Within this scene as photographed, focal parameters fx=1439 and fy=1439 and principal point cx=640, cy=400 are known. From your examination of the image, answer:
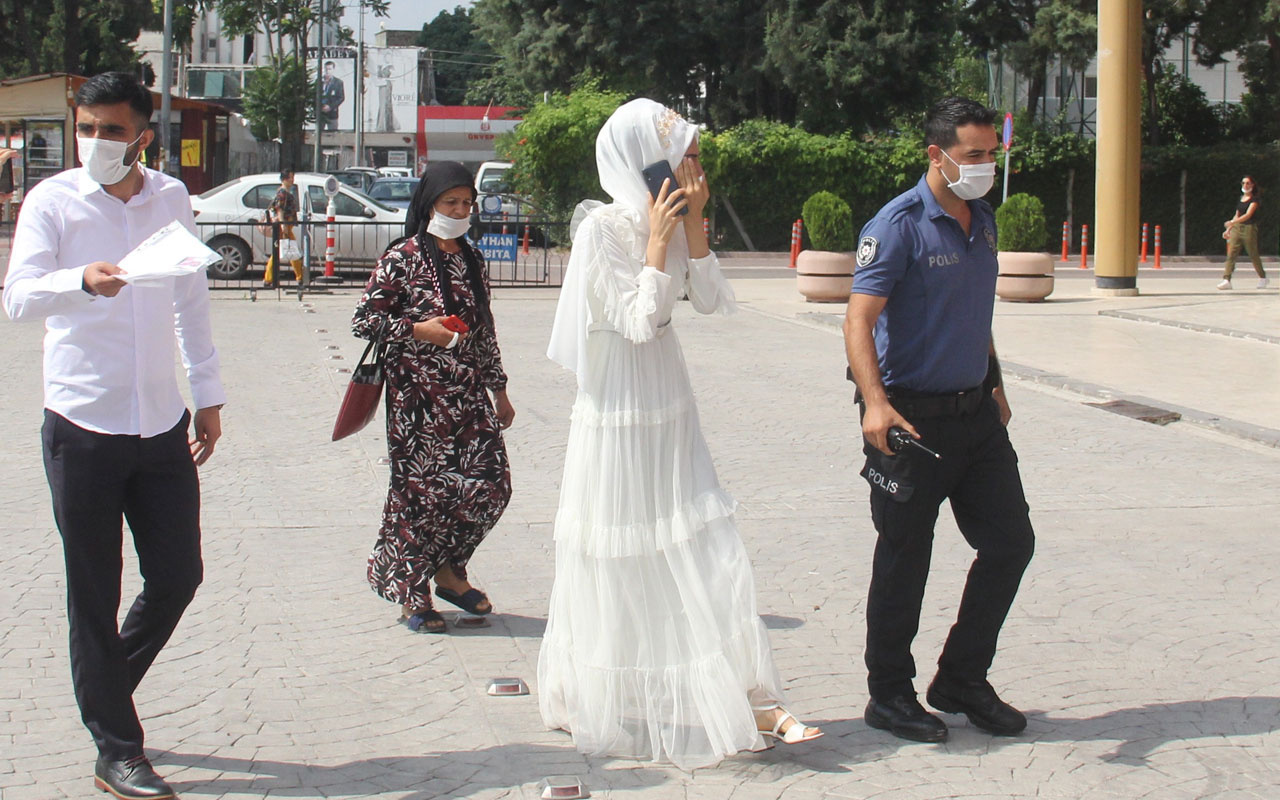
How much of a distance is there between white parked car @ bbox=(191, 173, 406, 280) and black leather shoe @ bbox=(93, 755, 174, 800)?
52.9 feet

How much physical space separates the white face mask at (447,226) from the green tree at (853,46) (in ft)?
94.2

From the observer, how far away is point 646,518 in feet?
13.5

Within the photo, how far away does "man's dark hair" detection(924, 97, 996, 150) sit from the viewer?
4.26m

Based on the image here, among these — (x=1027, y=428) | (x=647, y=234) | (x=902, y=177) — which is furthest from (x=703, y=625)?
(x=902, y=177)

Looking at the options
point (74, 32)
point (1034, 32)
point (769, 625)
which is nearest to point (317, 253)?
point (769, 625)

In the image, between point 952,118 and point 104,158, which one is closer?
point 104,158

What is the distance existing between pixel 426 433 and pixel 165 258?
1.93 metres

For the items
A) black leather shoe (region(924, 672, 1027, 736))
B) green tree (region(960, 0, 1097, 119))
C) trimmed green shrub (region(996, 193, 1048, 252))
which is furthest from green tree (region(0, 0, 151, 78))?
black leather shoe (region(924, 672, 1027, 736))

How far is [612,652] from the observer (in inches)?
161

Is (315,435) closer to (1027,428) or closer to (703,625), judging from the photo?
(1027,428)

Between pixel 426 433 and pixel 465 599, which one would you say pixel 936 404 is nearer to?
pixel 426 433

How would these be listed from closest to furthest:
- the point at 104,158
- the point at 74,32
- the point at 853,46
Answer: the point at 104,158 → the point at 853,46 → the point at 74,32

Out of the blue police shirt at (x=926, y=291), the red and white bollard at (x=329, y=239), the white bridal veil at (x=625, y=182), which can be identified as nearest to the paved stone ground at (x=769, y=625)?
the blue police shirt at (x=926, y=291)

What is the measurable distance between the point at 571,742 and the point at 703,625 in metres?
0.60
